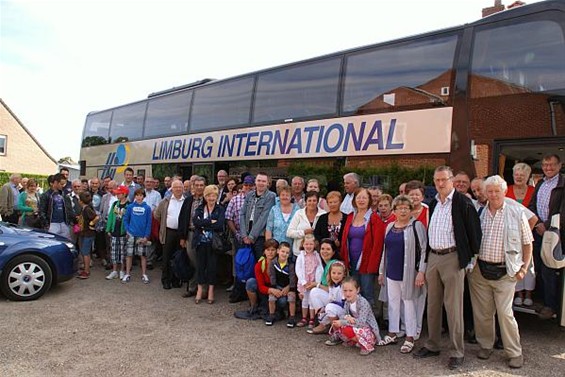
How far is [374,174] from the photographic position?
21.4 feet

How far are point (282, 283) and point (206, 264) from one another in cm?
146

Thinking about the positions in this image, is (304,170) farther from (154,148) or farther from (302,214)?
(154,148)

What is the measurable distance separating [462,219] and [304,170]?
3579 mm

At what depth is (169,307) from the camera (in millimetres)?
6215

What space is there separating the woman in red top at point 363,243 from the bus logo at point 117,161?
869 centimetres

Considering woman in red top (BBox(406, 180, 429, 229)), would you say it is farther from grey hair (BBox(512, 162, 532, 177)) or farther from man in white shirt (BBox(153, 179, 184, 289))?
man in white shirt (BBox(153, 179, 184, 289))

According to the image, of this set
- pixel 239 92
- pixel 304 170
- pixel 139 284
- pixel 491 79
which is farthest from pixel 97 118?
pixel 491 79

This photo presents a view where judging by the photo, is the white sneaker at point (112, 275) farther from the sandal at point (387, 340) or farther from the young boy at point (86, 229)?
the sandal at point (387, 340)

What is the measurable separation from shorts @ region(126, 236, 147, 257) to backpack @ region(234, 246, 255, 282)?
2370 millimetres

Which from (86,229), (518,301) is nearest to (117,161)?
(86,229)

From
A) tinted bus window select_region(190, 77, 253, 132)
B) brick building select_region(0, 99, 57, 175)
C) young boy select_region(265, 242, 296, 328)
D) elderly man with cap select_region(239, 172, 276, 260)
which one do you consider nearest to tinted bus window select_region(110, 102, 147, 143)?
tinted bus window select_region(190, 77, 253, 132)

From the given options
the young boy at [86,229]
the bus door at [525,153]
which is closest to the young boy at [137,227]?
the young boy at [86,229]

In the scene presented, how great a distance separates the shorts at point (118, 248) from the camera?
7.76m

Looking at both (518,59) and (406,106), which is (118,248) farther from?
(518,59)
